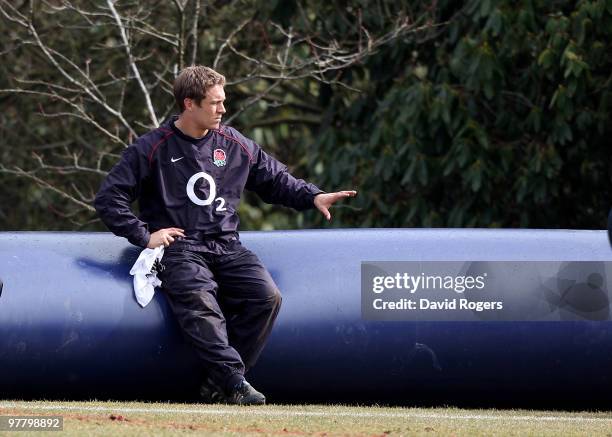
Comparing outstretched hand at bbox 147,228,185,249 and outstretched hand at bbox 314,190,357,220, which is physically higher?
outstretched hand at bbox 314,190,357,220

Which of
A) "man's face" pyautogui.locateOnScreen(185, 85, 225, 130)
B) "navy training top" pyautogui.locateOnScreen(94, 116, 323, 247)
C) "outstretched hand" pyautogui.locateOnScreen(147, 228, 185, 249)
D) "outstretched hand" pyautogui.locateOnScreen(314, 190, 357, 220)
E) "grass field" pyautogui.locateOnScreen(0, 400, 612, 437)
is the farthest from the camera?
"outstretched hand" pyautogui.locateOnScreen(314, 190, 357, 220)

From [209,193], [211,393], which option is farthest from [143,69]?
[211,393]

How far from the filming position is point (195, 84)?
269 inches

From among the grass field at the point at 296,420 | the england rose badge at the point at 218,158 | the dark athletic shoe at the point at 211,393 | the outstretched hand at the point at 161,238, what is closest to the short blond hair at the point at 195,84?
the england rose badge at the point at 218,158

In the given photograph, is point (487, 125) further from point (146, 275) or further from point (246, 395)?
point (246, 395)

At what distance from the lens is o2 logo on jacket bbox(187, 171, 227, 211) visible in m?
6.77

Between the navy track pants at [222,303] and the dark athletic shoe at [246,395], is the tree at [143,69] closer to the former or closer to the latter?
the navy track pants at [222,303]

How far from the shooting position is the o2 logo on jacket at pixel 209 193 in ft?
22.2

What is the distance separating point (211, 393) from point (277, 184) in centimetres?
113

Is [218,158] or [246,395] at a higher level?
[218,158]

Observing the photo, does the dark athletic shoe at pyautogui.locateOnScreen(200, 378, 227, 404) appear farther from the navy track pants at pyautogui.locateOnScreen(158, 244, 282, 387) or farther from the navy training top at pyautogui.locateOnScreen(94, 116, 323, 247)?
the navy training top at pyautogui.locateOnScreen(94, 116, 323, 247)

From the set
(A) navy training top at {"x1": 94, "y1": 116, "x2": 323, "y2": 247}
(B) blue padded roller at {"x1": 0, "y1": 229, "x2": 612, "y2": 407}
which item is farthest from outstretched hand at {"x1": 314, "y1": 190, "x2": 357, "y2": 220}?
(A) navy training top at {"x1": 94, "y1": 116, "x2": 323, "y2": 247}

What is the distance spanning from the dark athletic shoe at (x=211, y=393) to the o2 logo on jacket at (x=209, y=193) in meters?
0.81

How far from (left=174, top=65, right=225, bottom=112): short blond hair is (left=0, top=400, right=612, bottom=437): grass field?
4.70ft
